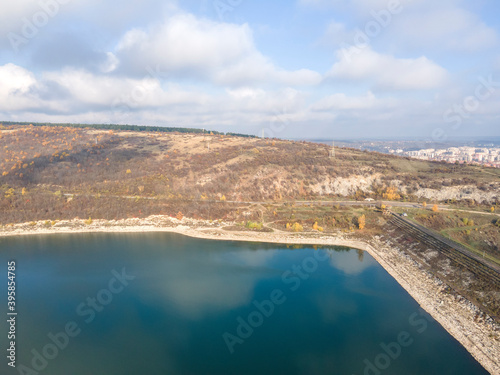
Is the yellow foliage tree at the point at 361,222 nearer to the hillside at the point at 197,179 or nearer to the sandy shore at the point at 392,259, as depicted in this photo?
the sandy shore at the point at 392,259

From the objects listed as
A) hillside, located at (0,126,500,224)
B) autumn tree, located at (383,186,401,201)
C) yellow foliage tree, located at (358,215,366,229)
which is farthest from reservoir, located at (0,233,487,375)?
autumn tree, located at (383,186,401,201)

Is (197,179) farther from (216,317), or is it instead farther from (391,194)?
(216,317)

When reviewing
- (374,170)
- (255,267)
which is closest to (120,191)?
(255,267)

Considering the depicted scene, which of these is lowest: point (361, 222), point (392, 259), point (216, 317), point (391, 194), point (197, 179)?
point (216, 317)

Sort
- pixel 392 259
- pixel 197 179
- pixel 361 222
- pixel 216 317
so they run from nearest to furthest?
pixel 216 317, pixel 392 259, pixel 361 222, pixel 197 179

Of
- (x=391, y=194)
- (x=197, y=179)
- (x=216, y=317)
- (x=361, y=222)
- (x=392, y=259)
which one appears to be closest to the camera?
(x=216, y=317)

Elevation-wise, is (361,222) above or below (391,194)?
below

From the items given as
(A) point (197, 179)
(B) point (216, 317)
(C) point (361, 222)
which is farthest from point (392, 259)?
(A) point (197, 179)
